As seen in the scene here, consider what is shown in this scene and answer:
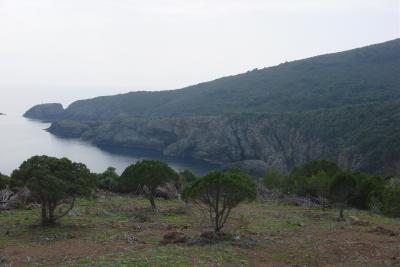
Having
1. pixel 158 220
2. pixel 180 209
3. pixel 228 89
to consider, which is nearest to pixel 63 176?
pixel 158 220

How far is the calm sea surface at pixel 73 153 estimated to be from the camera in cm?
10975

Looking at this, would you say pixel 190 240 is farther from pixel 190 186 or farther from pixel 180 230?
pixel 180 230

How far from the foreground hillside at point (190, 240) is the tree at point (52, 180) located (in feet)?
5.28

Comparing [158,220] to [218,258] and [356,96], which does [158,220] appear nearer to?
[218,258]

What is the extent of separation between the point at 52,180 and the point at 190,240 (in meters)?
7.36

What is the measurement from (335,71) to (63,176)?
15885 centimetres

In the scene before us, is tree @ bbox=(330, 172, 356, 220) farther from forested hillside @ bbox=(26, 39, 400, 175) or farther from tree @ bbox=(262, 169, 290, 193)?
forested hillside @ bbox=(26, 39, 400, 175)

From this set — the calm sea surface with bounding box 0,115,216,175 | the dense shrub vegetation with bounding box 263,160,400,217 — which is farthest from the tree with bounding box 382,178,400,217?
the calm sea surface with bounding box 0,115,216,175

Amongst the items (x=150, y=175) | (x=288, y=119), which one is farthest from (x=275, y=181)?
(x=288, y=119)

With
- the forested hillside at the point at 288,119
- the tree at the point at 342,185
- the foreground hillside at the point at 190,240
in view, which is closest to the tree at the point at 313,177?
the tree at the point at 342,185

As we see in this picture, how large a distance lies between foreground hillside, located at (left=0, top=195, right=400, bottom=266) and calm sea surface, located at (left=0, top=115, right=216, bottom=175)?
72538 millimetres

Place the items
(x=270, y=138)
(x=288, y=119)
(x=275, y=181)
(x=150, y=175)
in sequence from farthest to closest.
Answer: (x=288, y=119) < (x=270, y=138) < (x=275, y=181) < (x=150, y=175)

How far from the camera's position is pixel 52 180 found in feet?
71.6

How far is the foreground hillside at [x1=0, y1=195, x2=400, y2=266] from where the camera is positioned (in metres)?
16.6
